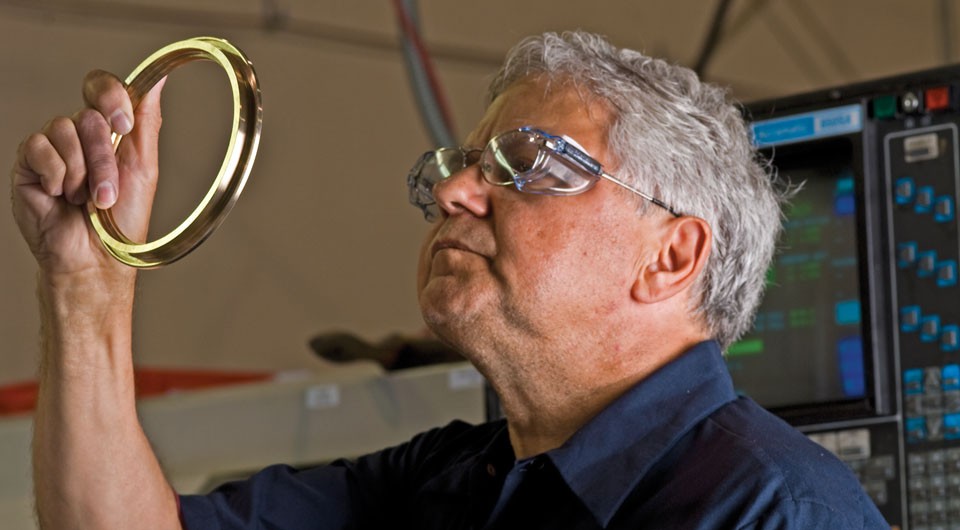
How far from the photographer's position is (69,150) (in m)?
1.34

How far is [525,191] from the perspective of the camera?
4.98 ft

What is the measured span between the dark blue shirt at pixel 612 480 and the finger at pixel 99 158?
0.44m

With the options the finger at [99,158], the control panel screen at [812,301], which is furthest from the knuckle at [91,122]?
the control panel screen at [812,301]

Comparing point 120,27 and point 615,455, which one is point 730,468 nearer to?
point 615,455

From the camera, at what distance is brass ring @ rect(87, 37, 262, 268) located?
125cm

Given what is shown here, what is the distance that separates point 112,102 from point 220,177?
0.17 metres

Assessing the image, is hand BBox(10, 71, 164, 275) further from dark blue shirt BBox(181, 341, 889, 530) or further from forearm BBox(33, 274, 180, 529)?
dark blue shirt BBox(181, 341, 889, 530)

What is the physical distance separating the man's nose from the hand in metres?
0.33

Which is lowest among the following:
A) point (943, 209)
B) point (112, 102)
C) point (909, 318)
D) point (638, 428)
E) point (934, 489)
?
point (934, 489)

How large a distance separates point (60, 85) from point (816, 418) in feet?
11.7

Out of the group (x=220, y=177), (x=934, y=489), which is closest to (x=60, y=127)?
(x=220, y=177)

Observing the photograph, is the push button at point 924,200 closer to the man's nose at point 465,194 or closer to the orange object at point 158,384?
the man's nose at point 465,194

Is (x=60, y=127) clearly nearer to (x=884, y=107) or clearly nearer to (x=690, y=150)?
(x=690, y=150)

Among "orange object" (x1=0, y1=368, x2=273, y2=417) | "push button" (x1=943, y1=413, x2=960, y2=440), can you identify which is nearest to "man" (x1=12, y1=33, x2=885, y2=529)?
"push button" (x1=943, y1=413, x2=960, y2=440)
